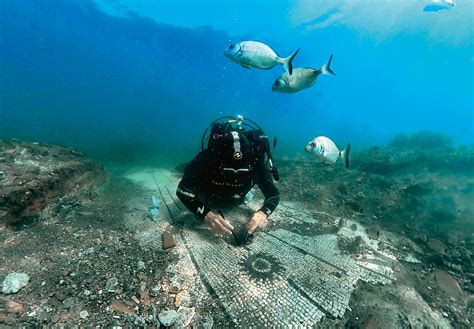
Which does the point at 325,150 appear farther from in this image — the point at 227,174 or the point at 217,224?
the point at 217,224

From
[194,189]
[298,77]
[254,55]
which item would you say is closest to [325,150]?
[298,77]

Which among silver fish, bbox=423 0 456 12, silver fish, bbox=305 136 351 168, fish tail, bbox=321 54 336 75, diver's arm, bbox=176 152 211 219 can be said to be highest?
silver fish, bbox=423 0 456 12

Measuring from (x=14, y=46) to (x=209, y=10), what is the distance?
64140 mm

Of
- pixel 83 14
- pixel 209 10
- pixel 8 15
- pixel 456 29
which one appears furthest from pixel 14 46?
pixel 456 29

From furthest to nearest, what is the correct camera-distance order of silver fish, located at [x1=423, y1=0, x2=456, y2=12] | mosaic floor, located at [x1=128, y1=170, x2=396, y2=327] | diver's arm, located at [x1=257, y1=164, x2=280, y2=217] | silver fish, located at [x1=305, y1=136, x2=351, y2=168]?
silver fish, located at [x1=423, y1=0, x2=456, y2=12] < diver's arm, located at [x1=257, y1=164, x2=280, y2=217] < silver fish, located at [x1=305, y1=136, x2=351, y2=168] < mosaic floor, located at [x1=128, y1=170, x2=396, y2=327]

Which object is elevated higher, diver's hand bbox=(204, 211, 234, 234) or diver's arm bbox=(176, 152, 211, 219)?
diver's arm bbox=(176, 152, 211, 219)

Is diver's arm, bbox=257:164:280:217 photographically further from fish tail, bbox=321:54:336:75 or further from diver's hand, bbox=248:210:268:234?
fish tail, bbox=321:54:336:75

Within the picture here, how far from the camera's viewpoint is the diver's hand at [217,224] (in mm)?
4039

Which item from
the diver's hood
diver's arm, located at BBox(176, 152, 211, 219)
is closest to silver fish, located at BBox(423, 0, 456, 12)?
the diver's hood

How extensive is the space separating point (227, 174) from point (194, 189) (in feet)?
2.49

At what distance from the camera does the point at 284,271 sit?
Result: 3.51 metres

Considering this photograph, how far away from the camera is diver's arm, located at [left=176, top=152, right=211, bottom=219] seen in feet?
13.6

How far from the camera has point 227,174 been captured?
A: 4062 mm

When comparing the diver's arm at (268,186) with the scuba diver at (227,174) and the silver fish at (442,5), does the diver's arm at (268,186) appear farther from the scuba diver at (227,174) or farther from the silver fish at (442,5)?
the silver fish at (442,5)
